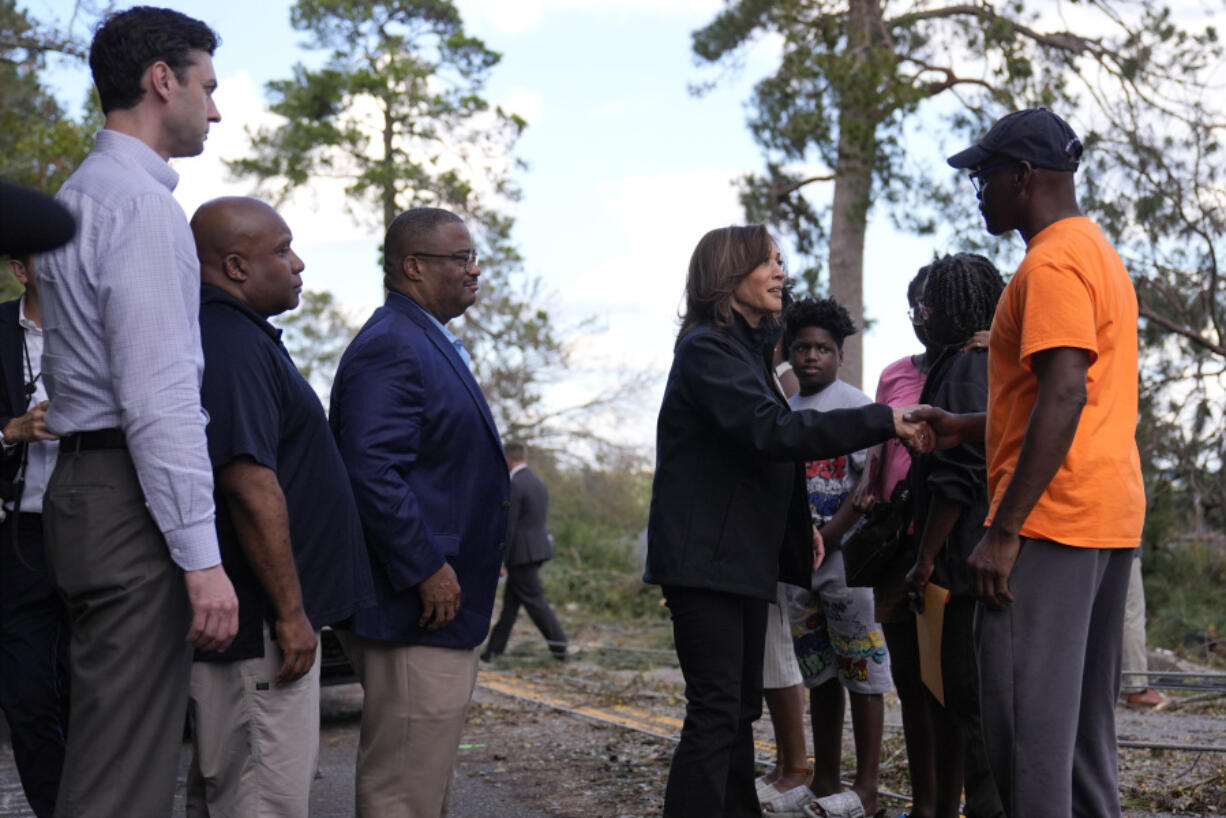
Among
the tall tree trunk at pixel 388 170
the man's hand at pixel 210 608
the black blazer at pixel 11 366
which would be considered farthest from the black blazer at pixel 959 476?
the tall tree trunk at pixel 388 170

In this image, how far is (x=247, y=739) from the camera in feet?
10.8

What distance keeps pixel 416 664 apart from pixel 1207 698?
21.9 ft

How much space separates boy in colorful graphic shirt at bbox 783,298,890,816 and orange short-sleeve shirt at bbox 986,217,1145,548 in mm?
1878

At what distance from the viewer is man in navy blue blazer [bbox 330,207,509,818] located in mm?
3838

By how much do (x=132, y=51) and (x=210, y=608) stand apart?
1.31 m

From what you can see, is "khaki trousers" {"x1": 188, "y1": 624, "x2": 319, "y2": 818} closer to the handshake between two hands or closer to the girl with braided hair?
the handshake between two hands

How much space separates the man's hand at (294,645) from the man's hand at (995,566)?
1703mm

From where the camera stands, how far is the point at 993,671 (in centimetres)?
349

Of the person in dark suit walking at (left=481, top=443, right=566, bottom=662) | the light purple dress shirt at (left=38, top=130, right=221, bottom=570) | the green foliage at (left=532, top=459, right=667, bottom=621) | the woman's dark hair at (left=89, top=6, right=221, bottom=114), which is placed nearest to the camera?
the light purple dress shirt at (left=38, top=130, right=221, bottom=570)

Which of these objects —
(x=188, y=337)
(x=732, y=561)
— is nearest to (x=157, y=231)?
(x=188, y=337)

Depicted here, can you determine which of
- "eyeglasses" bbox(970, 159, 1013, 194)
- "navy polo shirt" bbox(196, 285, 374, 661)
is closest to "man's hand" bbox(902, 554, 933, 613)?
"eyeglasses" bbox(970, 159, 1013, 194)

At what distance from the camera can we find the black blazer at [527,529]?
12586 millimetres

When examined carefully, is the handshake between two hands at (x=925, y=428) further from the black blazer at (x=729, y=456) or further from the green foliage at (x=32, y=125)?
the green foliage at (x=32, y=125)

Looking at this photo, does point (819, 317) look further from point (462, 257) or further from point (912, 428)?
point (462, 257)
